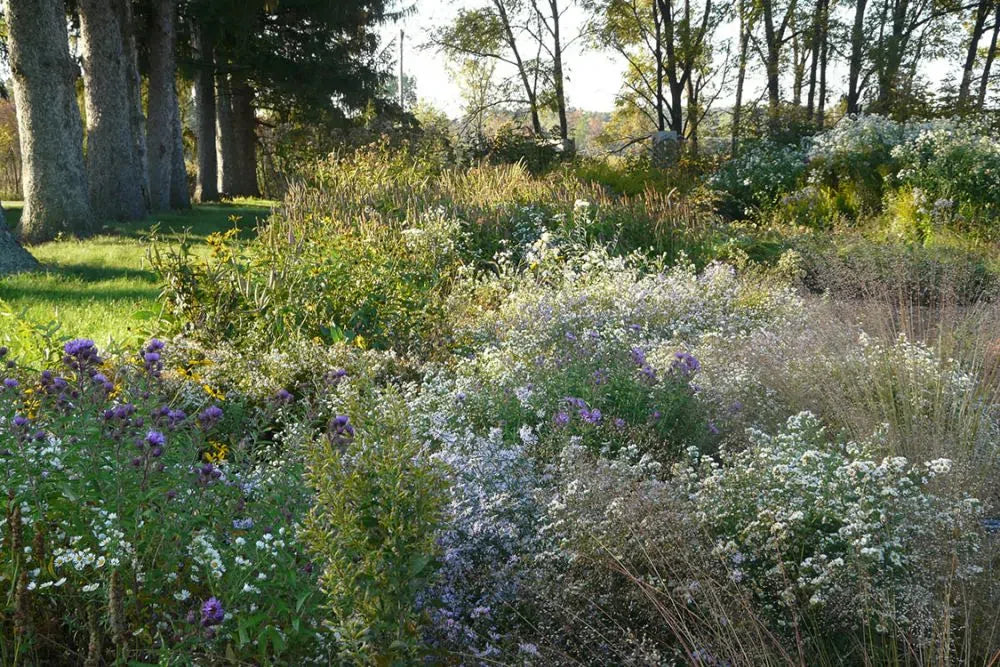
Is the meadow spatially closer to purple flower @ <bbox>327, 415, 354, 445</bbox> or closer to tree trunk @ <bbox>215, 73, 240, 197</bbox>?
purple flower @ <bbox>327, 415, 354, 445</bbox>

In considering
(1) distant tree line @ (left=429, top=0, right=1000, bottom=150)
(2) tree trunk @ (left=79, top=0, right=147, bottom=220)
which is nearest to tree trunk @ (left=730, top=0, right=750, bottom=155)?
(1) distant tree line @ (left=429, top=0, right=1000, bottom=150)

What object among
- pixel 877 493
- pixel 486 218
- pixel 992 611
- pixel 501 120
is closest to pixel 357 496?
pixel 877 493

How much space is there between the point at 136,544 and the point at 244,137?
20.9 meters

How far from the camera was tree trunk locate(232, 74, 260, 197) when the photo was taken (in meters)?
21.3

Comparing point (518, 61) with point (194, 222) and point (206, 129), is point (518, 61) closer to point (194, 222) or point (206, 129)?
point (206, 129)

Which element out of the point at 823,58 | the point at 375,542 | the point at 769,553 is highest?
the point at 823,58

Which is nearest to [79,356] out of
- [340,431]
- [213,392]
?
[340,431]

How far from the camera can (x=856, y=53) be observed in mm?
22984

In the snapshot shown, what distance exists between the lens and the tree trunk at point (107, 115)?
12.4 meters

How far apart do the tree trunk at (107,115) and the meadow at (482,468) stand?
557cm

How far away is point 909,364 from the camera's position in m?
4.23

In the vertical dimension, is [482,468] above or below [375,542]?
below

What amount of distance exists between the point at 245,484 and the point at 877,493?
6.96 ft

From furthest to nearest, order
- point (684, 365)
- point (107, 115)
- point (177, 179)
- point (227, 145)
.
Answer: point (227, 145) < point (177, 179) < point (107, 115) < point (684, 365)
